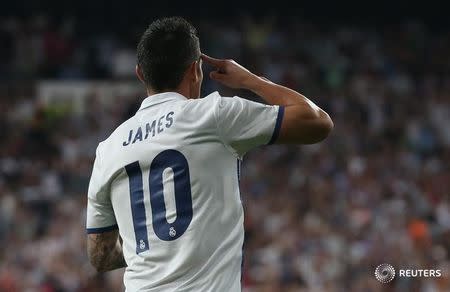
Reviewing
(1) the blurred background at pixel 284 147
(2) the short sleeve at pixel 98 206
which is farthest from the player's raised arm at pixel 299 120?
(1) the blurred background at pixel 284 147

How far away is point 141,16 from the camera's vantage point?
16.5 m

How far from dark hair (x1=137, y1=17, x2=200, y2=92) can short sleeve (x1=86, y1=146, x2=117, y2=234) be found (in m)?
0.35

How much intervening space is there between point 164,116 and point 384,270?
4.47 metres

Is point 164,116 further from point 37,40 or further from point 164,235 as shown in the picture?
point 37,40

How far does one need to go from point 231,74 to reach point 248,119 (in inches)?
12.0

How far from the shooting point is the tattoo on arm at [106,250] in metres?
3.40

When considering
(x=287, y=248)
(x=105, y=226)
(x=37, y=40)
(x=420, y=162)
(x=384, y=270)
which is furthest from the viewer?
(x=37, y=40)

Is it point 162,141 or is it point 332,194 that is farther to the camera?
point 332,194

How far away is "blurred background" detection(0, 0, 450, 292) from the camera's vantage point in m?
9.79

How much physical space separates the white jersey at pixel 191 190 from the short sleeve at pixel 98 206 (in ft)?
0.44

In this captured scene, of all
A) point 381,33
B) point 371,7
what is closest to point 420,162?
point 381,33

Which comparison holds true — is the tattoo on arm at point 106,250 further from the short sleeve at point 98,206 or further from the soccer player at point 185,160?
the soccer player at point 185,160

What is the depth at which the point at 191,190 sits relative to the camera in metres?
3.08

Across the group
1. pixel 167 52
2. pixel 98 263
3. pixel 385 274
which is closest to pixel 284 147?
pixel 385 274
